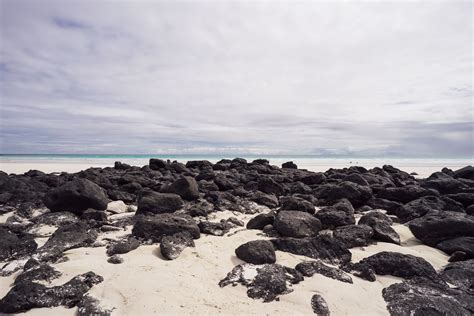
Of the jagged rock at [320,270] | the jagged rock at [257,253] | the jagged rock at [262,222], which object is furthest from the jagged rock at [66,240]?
the jagged rock at [320,270]

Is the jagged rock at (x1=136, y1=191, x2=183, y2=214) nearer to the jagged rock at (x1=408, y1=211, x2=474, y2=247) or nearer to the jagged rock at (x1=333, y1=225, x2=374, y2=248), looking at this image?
the jagged rock at (x1=333, y1=225, x2=374, y2=248)

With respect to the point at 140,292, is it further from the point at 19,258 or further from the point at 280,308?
the point at 19,258

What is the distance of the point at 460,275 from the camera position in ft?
13.7

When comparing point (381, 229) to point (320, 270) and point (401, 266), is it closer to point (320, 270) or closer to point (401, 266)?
point (401, 266)

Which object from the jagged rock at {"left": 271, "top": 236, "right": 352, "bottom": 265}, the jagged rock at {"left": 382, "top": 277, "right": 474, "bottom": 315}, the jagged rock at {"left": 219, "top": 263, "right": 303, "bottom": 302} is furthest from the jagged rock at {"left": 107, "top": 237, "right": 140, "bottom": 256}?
the jagged rock at {"left": 382, "top": 277, "right": 474, "bottom": 315}

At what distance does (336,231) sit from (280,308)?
265 cm

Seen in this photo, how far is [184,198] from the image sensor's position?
8453mm

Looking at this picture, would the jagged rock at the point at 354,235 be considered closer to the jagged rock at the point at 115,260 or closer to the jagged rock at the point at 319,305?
the jagged rock at the point at 319,305

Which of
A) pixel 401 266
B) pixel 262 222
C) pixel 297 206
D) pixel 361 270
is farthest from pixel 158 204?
pixel 401 266

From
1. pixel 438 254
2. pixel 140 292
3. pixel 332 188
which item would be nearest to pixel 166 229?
pixel 140 292

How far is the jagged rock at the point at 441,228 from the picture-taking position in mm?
5559

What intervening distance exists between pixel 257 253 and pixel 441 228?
3.68 meters

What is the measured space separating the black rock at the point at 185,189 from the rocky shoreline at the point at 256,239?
0.10 feet

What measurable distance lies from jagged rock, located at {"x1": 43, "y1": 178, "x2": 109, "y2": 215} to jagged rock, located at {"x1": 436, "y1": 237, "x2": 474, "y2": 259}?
707 centimetres
